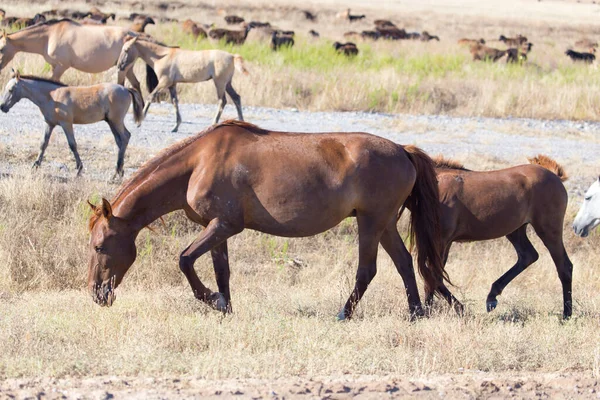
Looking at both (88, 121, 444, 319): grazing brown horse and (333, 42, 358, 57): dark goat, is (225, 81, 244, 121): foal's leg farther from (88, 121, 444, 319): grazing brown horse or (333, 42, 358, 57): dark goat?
(88, 121, 444, 319): grazing brown horse

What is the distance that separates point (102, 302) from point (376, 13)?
5681cm

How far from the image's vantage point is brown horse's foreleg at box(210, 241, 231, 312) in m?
7.32

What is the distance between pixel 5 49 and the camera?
16.3 m

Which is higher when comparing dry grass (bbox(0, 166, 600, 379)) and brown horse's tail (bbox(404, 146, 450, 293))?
brown horse's tail (bbox(404, 146, 450, 293))

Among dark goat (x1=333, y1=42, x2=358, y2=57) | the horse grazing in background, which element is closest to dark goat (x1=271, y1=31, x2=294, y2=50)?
dark goat (x1=333, y1=42, x2=358, y2=57)

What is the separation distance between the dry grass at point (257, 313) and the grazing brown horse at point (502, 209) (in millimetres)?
491

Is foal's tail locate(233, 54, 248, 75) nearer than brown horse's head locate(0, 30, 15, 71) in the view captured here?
No

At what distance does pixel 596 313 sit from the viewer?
814cm

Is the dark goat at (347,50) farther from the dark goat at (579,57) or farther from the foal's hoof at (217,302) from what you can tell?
the foal's hoof at (217,302)

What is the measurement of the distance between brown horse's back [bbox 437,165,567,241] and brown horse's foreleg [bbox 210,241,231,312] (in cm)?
199

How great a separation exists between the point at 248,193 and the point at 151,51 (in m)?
10.4

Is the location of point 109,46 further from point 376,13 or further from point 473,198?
point 376,13

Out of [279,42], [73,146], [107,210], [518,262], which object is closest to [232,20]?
[279,42]

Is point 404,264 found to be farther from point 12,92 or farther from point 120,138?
point 12,92
